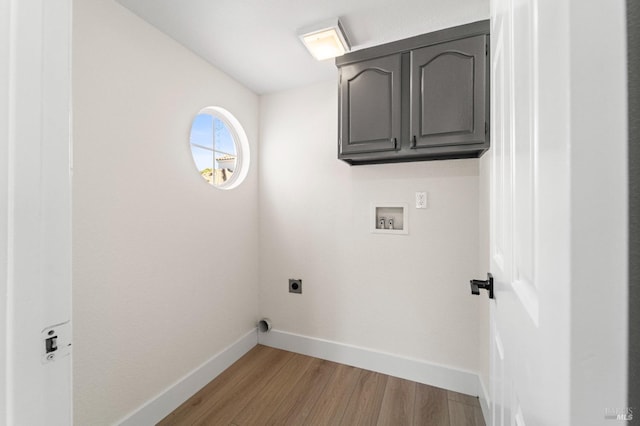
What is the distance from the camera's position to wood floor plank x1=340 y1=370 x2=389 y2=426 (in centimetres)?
158

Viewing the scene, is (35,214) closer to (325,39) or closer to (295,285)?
(325,39)

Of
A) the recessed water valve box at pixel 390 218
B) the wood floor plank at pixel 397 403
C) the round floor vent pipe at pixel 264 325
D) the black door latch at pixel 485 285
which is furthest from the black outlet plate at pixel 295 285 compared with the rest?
the black door latch at pixel 485 285

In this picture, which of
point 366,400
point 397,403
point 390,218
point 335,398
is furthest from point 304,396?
point 390,218

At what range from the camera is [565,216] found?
291 millimetres

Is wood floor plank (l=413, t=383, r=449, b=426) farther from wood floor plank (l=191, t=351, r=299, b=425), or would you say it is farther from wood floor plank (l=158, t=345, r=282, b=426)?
wood floor plank (l=158, t=345, r=282, b=426)

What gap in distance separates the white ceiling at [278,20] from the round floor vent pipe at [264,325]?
2.24 m

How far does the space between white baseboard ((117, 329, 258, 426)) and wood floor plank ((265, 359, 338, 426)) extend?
61 centimetres

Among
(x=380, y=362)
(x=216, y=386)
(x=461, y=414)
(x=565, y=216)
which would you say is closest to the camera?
(x=565, y=216)

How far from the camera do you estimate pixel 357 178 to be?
2.13 m

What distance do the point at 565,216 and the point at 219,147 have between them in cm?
232

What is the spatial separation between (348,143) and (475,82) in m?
0.80

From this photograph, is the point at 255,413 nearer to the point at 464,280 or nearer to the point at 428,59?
the point at 464,280

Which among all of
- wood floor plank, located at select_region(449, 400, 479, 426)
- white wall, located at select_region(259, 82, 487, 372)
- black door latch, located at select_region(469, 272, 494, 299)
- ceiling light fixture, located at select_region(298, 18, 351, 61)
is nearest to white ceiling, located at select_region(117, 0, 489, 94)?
ceiling light fixture, located at select_region(298, 18, 351, 61)

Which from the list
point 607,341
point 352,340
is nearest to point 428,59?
point 607,341
